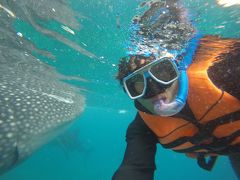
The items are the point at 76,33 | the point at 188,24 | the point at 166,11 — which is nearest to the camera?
the point at 166,11

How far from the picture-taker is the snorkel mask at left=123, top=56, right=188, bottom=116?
3.16m

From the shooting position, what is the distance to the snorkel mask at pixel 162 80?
316 centimetres

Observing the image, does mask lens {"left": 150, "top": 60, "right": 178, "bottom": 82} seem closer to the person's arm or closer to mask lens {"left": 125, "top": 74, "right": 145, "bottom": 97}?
mask lens {"left": 125, "top": 74, "right": 145, "bottom": 97}

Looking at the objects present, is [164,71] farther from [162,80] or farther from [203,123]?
[203,123]

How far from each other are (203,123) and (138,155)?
0.95 metres

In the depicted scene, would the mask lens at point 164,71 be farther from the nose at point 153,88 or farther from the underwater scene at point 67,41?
the underwater scene at point 67,41

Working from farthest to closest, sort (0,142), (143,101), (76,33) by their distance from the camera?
1. (76,33)
2. (0,142)
3. (143,101)

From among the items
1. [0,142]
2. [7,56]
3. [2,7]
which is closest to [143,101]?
[0,142]

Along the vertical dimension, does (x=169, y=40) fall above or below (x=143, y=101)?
above

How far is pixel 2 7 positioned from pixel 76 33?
3076 millimetres

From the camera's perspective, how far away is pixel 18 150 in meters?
6.22

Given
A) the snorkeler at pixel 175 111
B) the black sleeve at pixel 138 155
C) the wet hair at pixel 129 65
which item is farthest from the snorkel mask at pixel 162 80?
the black sleeve at pixel 138 155

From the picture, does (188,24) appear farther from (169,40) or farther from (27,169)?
(27,169)

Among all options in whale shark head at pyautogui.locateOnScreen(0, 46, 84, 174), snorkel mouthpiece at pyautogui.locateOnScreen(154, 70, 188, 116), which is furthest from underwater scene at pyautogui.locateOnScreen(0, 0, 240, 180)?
snorkel mouthpiece at pyautogui.locateOnScreen(154, 70, 188, 116)
